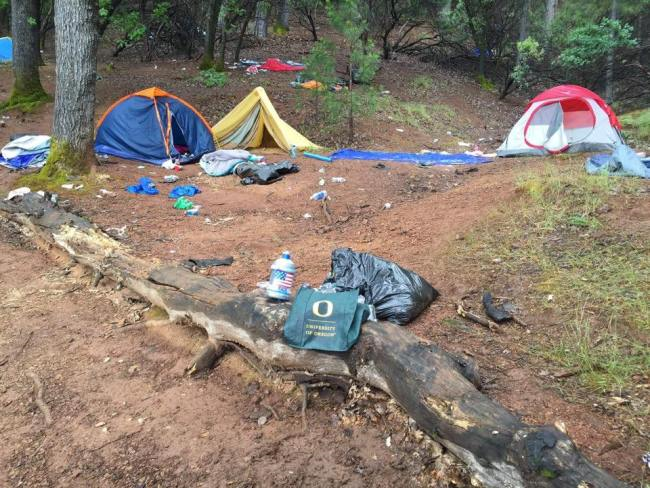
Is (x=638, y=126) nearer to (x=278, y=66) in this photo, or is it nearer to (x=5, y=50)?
(x=278, y=66)

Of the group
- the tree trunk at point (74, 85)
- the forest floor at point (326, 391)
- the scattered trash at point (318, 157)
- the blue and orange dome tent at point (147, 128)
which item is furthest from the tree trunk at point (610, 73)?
the tree trunk at point (74, 85)

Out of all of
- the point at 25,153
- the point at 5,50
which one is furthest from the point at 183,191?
the point at 5,50

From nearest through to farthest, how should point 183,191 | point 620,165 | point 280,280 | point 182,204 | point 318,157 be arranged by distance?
point 280,280 → point 620,165 → point 182,204 → point 183,191 → point 318,157

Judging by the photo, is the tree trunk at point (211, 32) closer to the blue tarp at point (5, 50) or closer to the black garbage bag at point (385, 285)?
the blue tarp at point (5, 50)

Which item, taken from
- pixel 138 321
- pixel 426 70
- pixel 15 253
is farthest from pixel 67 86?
pixel 426 70

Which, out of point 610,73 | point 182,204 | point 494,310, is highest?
point 610,73

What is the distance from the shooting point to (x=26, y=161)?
798 cm

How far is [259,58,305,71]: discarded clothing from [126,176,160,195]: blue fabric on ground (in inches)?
331

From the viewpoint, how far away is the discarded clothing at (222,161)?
325 inches

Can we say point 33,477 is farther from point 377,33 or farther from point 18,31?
point 377,33

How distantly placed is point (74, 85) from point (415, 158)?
5.43 meters

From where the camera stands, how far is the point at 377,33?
17.1 m

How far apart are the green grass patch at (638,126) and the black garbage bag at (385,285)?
8.34 metres

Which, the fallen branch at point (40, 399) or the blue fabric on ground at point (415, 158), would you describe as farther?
the blue fabric on ground at point (415, 158)
